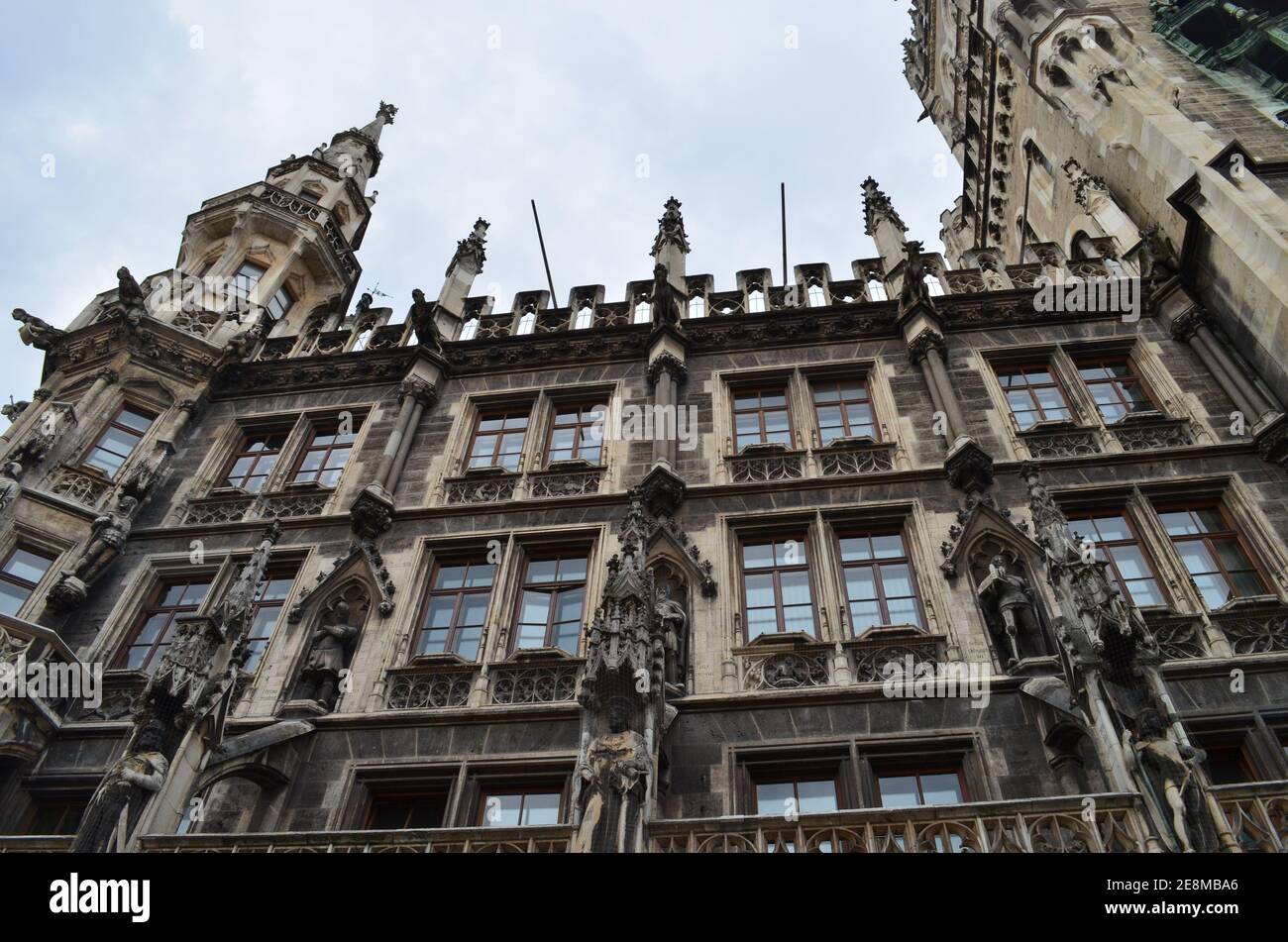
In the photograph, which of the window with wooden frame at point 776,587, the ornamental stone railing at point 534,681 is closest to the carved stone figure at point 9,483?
the ornamental stone railing at point 534,681

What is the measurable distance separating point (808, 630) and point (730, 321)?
24.6 feet

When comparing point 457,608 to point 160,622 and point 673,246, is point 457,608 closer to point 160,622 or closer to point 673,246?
point 160,622

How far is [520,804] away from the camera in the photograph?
12031mm

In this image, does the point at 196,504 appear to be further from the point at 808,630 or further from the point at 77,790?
the point at 808,630

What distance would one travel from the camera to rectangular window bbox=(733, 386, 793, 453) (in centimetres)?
1672

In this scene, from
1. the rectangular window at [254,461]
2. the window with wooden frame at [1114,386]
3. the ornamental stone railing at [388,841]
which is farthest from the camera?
the rectangular window at [254,461]

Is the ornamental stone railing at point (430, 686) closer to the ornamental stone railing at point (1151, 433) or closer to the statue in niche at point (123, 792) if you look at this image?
the statue in niche at point (123, 792)

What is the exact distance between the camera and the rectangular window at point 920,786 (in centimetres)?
1134

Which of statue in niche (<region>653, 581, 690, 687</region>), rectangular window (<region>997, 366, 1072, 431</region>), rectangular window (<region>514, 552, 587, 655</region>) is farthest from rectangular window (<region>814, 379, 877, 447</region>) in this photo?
rectangular window (<region>514, 552, 587, 655</region>)

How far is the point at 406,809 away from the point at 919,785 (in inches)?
245

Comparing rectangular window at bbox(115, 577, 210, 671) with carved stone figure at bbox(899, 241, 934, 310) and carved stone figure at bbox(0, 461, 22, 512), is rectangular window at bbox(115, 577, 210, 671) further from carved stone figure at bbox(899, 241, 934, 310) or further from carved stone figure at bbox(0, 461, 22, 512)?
carved stone figure at bbox(899, 241, 934, 310)

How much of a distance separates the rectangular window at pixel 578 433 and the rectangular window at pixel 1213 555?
8858 mm

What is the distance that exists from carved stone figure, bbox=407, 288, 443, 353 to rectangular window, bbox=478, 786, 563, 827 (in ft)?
31.1
